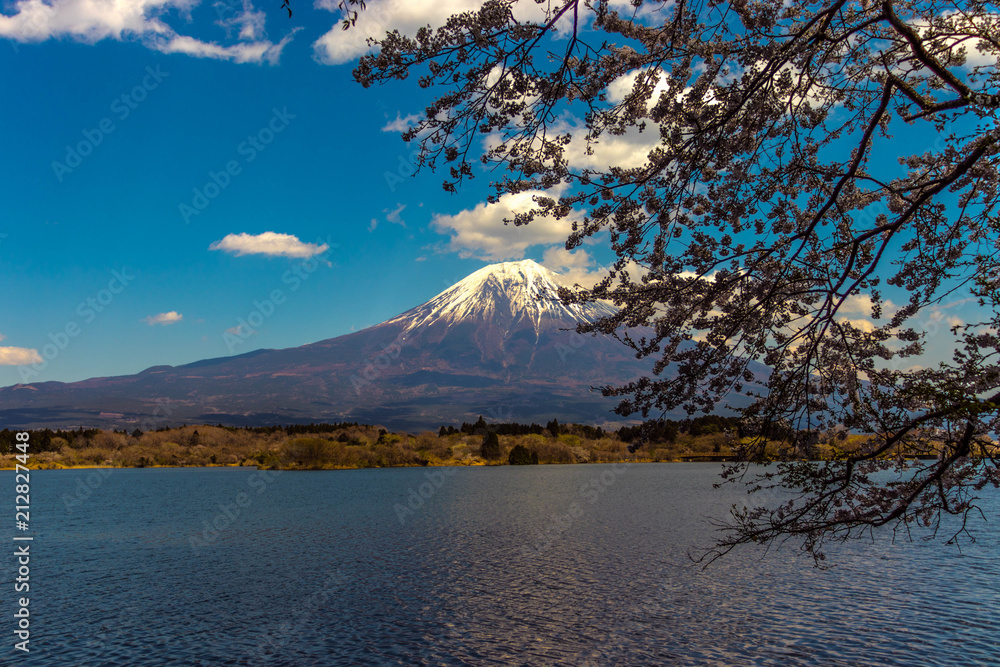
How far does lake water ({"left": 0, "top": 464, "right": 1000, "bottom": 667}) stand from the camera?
13.2m

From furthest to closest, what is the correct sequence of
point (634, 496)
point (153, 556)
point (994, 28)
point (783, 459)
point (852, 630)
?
Answer: point (634, 496) → point (153, 556) → point (852, 630) → point (783, 459) → point (994, 28)

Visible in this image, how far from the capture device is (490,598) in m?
17.7

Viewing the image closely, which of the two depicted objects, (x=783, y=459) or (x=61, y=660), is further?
(x=61, y=660)

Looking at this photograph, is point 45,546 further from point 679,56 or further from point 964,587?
point 964,587

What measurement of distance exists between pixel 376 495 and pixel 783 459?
50344 mm

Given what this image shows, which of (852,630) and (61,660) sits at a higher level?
(852,630)

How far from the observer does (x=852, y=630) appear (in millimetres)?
14180

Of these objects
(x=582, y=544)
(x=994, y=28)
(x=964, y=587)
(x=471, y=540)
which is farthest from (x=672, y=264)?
(x=471, y=540)

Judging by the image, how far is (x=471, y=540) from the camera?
28.2 meters

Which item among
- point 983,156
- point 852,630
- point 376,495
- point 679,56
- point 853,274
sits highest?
point 679,56

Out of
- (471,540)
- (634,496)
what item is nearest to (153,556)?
(471,540)

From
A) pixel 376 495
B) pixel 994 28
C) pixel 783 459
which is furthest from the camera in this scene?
pixel 376 495

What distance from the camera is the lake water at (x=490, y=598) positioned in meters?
13.2

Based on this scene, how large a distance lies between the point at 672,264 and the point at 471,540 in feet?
80.1
